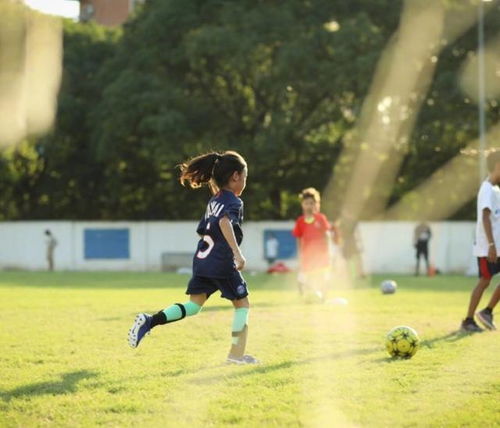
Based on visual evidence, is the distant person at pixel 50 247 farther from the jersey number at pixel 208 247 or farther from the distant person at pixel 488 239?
the jersey number at pixel 208 247

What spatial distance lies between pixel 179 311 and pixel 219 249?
2.05ft

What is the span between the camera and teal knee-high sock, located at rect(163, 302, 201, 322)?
8086 mm

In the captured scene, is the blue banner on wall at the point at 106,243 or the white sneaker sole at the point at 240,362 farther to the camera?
the blue banner on wall at the point at 106,243

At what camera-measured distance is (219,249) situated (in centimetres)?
807

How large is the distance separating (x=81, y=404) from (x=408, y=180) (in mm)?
30690

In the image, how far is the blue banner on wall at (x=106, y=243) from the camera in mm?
36062

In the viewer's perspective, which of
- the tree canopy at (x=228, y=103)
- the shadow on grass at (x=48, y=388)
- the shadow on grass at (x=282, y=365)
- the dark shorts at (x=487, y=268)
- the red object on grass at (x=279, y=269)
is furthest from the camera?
the tree canopy at (x=228, y=103)

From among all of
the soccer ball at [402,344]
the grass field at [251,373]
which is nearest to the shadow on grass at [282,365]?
the grass field at [251,373]

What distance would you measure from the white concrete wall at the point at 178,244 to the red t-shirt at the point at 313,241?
17.6m

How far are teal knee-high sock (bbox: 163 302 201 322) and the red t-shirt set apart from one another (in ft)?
24.7

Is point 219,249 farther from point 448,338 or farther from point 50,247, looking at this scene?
point 50,247

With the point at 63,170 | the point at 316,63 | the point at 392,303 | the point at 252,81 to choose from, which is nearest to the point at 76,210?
the point at 63,170

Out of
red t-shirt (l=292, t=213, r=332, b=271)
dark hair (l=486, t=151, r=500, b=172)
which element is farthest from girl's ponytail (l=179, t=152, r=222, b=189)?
red t-shirt (l=292, t=213, r=332, b=271)

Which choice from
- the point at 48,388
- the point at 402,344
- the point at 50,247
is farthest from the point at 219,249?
the point at 50,247
